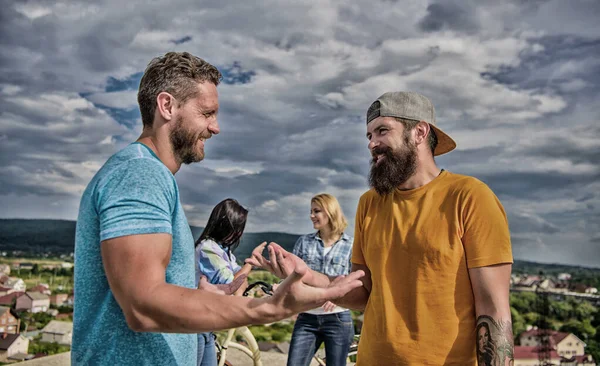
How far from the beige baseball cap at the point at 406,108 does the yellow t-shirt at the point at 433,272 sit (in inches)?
11.3

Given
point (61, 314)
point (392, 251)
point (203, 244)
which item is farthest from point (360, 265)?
point (61, 314)

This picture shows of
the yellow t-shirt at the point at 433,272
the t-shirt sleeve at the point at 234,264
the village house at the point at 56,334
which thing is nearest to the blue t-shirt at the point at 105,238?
the yellow t-shirt at the point at 433,272

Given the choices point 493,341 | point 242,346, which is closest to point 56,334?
point 242,346

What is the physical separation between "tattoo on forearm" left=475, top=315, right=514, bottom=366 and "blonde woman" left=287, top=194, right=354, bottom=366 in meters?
2.26

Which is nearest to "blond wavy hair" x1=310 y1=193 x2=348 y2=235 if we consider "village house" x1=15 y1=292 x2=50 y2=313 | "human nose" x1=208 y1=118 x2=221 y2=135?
"human nose" x1=208 y1=118 x2=221 y2=135

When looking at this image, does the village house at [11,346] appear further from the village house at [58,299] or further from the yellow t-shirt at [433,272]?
the yellow t-shirt at [433,272]

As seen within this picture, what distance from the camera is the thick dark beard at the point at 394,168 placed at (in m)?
2.09

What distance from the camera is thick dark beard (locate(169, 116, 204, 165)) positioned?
→ 4.82ft

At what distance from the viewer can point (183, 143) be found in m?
1.48

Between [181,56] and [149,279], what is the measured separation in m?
0.72

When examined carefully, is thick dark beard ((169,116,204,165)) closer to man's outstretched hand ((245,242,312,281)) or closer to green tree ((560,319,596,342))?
man's outstretched hand ((245,242,312,281))

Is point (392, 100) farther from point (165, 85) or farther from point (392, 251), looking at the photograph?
point (165, 85)

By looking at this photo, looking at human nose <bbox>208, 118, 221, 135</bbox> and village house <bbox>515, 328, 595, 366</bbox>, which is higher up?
human nose <bbox>208, 118, 221, 135</bbox>

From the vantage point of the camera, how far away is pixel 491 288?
176cm
